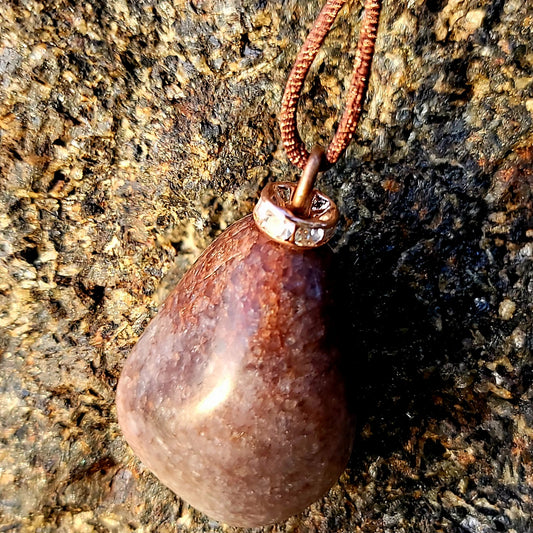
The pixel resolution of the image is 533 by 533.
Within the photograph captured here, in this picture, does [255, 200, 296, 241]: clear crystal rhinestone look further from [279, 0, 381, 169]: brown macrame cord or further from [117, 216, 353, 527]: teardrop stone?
[279, 0, 381, 169]: brown macrame cord

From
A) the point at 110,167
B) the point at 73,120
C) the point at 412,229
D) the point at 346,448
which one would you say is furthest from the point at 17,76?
the point at 346,448

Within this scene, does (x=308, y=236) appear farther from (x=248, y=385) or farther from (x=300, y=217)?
(x=248, y=385)

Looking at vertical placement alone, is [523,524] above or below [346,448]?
below

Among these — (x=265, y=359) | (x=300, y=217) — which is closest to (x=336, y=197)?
(x=300, y=217)

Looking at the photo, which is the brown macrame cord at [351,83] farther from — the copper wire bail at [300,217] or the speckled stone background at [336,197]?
the speckled stone background at [336,197]

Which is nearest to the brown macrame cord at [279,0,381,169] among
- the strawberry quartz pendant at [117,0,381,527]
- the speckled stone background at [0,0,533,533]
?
the strawberry quartz pendant at [117,0,381,527]

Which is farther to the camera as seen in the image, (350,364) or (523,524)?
(523,524)

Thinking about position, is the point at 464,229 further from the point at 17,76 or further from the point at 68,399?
the point at 68,399
